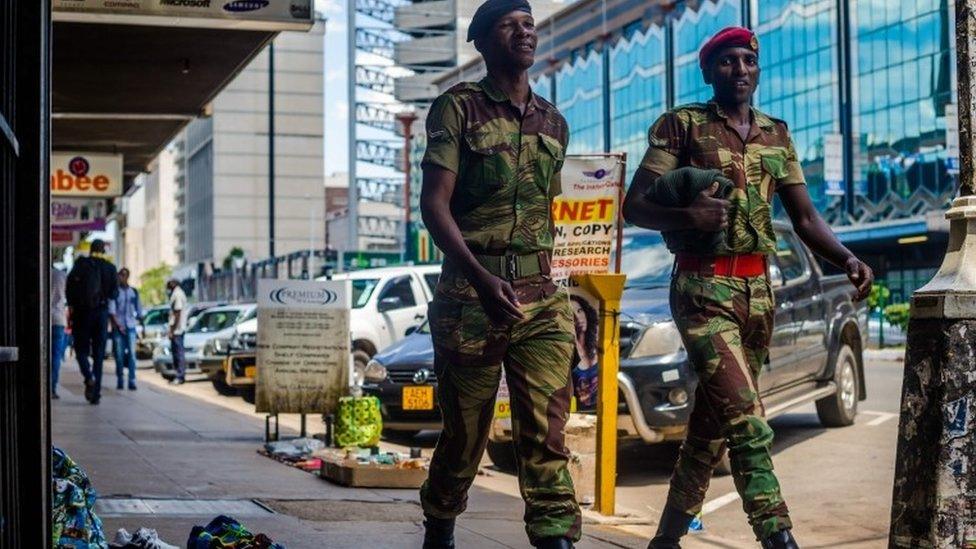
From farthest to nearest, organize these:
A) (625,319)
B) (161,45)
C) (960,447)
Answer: (161,45) < (625,319) < (960,447)

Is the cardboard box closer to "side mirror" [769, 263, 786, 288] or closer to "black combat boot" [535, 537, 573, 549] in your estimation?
"side mirror" [769, 263, 786, 288]

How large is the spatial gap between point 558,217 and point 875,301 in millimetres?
36672

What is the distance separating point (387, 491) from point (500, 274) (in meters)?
4.00

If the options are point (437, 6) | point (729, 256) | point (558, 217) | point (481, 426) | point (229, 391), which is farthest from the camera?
point (437, 6)

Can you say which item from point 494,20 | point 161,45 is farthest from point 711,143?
point 161,45

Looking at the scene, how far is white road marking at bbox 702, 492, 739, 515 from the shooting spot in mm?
8812

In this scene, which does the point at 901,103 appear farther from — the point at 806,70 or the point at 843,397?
the point at 843,397

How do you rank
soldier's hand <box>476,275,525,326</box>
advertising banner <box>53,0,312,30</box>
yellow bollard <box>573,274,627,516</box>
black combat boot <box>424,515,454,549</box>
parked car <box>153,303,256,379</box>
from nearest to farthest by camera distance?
soldier's hand <box>476,275,525,326</box> → black combat boot <box>424,515,454,549</box> → yellow bollard <box>573,274,627,516</box> → advertising banner <box>53,0,312,30</box> → parked car <box>153,303,256,379</box>

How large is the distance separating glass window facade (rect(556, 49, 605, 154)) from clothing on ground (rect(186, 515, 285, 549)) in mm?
75524

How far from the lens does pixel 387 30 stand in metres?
152

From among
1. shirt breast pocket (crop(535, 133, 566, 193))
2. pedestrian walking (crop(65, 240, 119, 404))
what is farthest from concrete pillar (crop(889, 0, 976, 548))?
pedestrian walking (crop(65, 240, 119, 404))

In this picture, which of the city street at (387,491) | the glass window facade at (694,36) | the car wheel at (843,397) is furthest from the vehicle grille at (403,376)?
the glass window facade at (694,36)

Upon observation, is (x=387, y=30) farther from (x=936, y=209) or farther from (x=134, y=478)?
(x=134, y=478)

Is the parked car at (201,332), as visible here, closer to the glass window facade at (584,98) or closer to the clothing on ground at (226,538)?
the clothing on ground at (226,538)
